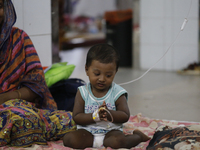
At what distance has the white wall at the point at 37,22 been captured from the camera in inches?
135

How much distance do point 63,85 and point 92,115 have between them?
1076 mm

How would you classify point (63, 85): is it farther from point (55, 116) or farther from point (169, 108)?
point (169, 108)

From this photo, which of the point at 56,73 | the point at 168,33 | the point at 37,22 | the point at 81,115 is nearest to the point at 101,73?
the point at 81,115

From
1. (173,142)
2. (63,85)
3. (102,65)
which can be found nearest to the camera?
(173,142)

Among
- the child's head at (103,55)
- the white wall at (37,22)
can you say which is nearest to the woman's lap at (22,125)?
the child's head at (103,55)

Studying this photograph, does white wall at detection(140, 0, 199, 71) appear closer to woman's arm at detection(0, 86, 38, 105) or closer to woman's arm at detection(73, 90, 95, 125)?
woman's arm at detection(0, 86, 38, 105)

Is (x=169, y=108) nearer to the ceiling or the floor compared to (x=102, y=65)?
nearer to the floor

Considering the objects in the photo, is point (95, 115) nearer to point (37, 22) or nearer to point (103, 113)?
point (103, 113)

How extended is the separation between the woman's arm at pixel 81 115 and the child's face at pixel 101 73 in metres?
0.18

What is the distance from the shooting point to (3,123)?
7.51ft

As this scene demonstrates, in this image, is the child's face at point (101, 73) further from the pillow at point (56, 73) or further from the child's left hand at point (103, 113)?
the pillow at point (56, 73)

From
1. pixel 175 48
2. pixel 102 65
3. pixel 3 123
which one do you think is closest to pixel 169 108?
pixel 102 65

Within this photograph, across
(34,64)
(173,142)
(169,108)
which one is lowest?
(169,108)

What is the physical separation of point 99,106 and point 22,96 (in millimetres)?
709
